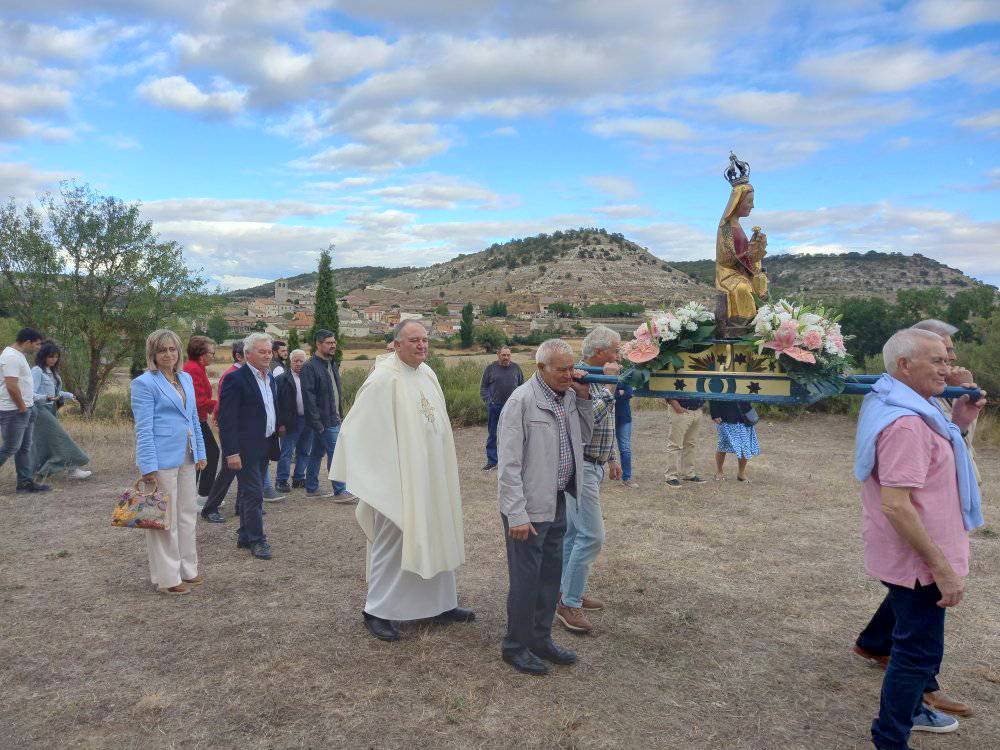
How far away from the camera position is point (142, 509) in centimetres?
500

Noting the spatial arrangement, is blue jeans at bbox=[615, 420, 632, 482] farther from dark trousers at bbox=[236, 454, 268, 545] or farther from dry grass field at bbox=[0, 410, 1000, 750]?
dark trousers at bbox=[236, 454, 268, 545]

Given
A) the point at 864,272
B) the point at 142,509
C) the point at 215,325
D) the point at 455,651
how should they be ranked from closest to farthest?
the point at 455,651
the point at 142,509
the point at 215,325
the point at 864,272

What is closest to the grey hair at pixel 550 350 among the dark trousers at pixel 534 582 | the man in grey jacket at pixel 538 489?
the man in grey jacket at pixel 538 489

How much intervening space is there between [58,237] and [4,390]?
432 inches

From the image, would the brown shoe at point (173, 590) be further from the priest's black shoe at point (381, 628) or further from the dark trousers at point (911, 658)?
the dark trousers at point (911, 658)

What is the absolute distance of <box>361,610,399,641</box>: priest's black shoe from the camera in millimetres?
4551

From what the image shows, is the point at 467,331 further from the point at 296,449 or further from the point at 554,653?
the point at 554,653

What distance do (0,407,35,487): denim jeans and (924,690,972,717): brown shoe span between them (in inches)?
360

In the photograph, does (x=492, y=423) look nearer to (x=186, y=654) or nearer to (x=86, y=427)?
(x=186, y=654)

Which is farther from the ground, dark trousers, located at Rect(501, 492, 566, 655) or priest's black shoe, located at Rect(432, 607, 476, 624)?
dark trousers, located at Rect(501, 492, 566, 655)

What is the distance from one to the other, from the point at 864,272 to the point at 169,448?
283 feet

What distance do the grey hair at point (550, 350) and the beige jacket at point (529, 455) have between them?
0.17 m

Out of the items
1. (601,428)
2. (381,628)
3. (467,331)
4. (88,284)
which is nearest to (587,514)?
(601,428)

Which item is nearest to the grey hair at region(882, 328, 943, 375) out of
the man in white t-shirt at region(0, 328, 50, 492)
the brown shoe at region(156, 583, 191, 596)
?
the brown shoe at region(156, 583, 191, 596)
